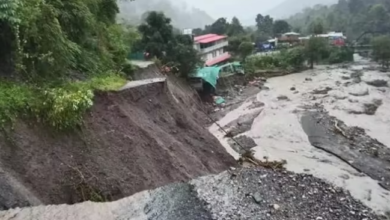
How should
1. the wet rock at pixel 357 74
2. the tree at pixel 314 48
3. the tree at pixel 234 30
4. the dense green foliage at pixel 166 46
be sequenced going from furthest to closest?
the tree at pixel 234 30, the tree at pixel 314 48, the wet rock at pixel 357 74, the dense green foliage at pixel 166 46

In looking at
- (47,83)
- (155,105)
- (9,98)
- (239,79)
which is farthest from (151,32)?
(9,98)

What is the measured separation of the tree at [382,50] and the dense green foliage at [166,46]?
26.5m

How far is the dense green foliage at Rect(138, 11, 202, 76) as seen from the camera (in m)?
31.1

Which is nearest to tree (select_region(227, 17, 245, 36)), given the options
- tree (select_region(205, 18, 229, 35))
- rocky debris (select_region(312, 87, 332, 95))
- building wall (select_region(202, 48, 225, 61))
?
tree (select_region(205, 18, 229, 35))

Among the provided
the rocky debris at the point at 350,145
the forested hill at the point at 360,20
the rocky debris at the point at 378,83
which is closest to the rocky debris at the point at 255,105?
the rocky debris at the point at 350,145

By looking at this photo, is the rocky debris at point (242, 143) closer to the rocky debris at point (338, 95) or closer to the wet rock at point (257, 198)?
the wet rock at point (257, 198)

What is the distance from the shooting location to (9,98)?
36.8 ft

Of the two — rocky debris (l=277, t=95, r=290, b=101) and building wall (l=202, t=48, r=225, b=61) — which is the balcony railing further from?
rocky debris (l=277, t=95, r=290, b=101)

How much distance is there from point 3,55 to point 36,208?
17.7 ft

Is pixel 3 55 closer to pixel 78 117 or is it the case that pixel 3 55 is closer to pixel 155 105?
pixel 78 117

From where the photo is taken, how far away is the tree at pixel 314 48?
47219 mm

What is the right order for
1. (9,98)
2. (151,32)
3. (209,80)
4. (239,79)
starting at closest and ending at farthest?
(9,98)
(151,32)
(209,80)
(239,79)

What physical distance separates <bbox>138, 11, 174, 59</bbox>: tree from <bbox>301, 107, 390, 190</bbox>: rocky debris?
12669 millimetres

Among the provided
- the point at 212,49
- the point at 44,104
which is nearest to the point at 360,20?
the point at 212,49
